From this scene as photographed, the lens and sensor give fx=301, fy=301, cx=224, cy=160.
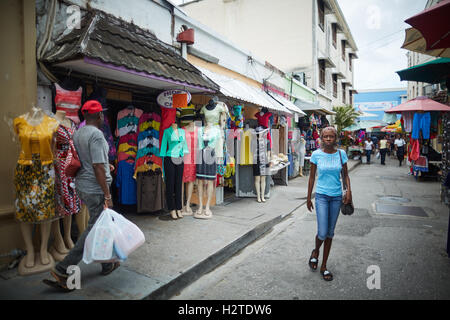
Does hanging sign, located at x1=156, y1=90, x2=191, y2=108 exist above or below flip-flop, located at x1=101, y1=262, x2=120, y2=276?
above

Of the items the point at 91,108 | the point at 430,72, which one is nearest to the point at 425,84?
the point at 430,72

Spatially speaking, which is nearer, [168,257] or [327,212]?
[327,212]

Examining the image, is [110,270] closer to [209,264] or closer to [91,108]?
[209,264]

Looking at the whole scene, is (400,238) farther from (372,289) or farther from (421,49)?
(421,49)

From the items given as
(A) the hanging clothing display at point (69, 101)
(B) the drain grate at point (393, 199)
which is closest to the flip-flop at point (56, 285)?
(A) the hanging clothing display at point (69, 101)

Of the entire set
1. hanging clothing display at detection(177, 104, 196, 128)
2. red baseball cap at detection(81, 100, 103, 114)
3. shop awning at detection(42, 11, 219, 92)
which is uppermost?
shop awning at detection(42, 11, 219, 92)

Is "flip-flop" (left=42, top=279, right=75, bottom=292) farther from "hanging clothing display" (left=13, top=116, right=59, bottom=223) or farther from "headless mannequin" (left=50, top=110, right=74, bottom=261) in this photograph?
"headless mannequin" (left=50, top=110, right=74, bottom=261)

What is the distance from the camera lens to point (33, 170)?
11.5ft

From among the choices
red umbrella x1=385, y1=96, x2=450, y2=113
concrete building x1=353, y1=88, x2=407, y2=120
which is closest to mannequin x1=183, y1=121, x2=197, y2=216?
red umbrella x1=385, y1=96, x2=450, y2=113

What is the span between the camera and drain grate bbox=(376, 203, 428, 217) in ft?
23.2

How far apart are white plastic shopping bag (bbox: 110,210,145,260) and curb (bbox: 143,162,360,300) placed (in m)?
0.52

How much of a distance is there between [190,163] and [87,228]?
3241 millimetres

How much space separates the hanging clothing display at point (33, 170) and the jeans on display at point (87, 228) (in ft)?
2.27

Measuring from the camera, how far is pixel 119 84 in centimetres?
527
